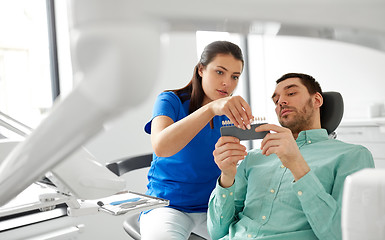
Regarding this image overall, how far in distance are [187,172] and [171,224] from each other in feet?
0.72

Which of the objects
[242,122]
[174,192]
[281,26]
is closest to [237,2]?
[281,26]

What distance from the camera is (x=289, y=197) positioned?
46.1 inches

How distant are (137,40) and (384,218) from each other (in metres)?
0.19

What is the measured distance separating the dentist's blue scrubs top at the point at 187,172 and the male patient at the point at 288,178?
0.45 feet

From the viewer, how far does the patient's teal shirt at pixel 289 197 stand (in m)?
1.01

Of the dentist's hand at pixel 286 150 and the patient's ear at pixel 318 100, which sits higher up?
the patient's ear at pixel 318 100

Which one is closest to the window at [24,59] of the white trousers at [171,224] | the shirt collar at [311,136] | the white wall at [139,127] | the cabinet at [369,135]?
the white wall at [139,127]

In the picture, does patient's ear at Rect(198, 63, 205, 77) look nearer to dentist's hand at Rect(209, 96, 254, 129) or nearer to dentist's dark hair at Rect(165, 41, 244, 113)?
dentist's dark hair at Rect(165, 41, 244, 113)

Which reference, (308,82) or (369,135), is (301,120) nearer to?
(308,82)

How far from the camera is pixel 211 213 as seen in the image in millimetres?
1221

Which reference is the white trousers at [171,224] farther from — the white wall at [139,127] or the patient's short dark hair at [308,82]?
the white wall at [139,127]

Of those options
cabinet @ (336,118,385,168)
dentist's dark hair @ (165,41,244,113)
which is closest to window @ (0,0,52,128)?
dentist's dark hair @ (165,41,244,113)

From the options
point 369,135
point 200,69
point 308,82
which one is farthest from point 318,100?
point 369,135

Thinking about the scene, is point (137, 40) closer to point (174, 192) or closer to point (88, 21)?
point (88, 21)
